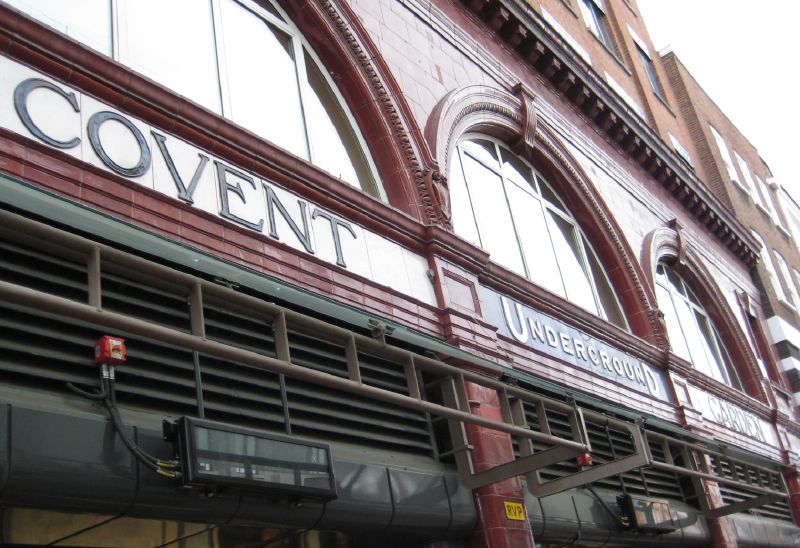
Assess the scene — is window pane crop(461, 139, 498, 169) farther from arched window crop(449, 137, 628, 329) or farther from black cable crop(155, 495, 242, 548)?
black cable crop(155, 495, 242, 548)

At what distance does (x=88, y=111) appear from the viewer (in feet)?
23.1

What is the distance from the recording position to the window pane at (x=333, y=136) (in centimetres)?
1032

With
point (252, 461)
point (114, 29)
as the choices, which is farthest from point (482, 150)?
point (252, 461)

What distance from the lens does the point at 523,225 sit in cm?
1416

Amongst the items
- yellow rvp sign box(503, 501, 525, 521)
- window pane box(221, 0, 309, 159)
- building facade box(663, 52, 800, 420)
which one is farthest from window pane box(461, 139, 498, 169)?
building facade box(663, 52, 800, 420)

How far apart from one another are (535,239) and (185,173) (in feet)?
25.9

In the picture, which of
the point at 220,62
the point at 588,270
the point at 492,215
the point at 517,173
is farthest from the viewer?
the point at 588,270

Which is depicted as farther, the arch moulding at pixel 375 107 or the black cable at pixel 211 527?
the arch moulding at pixel 375 107

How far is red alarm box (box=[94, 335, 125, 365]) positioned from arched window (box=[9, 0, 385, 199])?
132 inches

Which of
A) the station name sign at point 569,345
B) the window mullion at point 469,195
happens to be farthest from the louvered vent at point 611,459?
the window mullion at point 469,195

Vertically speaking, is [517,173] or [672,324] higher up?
[517,173]

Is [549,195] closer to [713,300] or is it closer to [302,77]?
[302,77]

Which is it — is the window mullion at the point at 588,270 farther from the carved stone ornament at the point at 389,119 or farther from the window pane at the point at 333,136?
the window pane at the point at 333,136

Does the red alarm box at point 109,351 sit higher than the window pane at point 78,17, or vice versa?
the window pane at point 78,17
